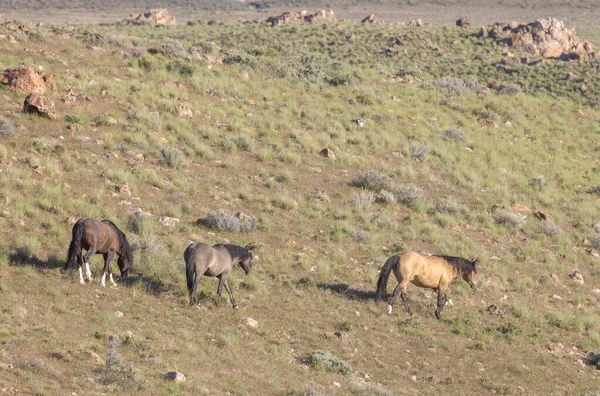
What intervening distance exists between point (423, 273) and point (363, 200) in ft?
23.6

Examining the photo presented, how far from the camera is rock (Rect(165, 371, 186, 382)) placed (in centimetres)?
1109

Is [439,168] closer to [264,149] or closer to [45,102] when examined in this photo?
[264,149]

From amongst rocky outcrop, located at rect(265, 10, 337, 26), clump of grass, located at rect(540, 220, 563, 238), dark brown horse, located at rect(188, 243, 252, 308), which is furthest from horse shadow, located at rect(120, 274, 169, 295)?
rocky outcrop, located at rect(265, 10, 337, 26)

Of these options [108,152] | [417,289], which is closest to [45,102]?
[108,152]

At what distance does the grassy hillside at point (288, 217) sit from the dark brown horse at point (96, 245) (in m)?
0.48

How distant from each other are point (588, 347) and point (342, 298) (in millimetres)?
6109

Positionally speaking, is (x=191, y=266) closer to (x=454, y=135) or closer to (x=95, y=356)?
(x=95, y=356)

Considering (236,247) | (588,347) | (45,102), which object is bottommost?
(588,347)

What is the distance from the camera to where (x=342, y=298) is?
57.7 ft

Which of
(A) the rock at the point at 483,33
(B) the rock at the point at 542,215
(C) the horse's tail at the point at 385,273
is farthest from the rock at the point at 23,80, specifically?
(A) the rock at the point at 483,33

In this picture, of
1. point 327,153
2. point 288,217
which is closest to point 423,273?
point 288,217

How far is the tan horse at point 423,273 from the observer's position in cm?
1684

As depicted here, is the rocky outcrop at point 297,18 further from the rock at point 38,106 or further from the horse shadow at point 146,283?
the horse shadow at point 146,283

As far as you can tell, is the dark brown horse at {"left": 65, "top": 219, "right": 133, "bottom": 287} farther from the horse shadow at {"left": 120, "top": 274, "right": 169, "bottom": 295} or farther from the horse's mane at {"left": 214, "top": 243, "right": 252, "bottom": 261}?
the horse's mane at {"left": 214, "top": 243, "right": 252, "bottom": 261}
